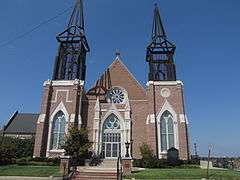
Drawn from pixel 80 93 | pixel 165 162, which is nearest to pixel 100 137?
pixel 80 93

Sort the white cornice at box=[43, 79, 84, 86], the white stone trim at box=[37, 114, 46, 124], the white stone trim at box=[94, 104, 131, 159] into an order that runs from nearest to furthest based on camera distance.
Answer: the white stone trim at box=[37, 114, 46, 124], the white stone trim at box=[94, 104, 131, 159], the white cornice at box=[43, 79, 84, 86]

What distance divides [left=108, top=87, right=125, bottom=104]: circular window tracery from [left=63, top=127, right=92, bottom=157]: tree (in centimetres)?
1077

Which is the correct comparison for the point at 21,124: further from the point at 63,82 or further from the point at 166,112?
the point at 166,112

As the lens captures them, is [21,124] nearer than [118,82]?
No

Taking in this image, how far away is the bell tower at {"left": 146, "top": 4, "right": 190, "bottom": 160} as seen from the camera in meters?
31.3

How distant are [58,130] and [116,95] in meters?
9.55

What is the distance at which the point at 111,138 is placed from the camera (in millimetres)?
33281

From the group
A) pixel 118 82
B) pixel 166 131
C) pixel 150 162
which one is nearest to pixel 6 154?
pixel 150 162

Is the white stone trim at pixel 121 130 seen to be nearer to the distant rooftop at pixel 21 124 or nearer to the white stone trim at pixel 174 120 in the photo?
the white stone trim at pixel 174 120

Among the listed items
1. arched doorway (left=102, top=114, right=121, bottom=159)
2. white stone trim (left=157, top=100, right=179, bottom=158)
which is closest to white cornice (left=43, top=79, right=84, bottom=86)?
arched doorway (left=102, top=114, right=121, bottom=159)

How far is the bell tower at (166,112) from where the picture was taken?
3127 centimetres

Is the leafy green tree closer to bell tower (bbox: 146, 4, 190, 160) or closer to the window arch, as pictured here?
the window arch

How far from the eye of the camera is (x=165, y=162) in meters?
27.5

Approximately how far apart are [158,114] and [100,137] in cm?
811
